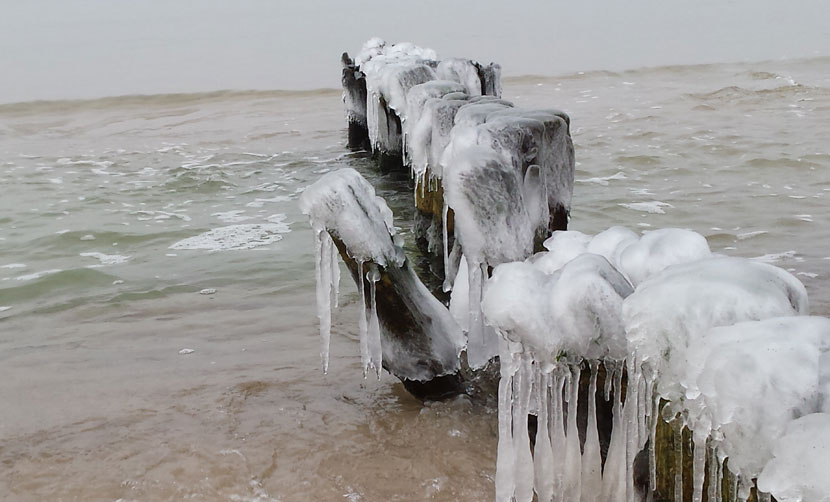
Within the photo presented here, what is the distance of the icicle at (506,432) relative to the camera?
8.25 ft

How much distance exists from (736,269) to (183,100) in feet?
53.6

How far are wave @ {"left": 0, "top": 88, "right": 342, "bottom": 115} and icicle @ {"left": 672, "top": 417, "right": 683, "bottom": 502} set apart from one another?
1565 cm

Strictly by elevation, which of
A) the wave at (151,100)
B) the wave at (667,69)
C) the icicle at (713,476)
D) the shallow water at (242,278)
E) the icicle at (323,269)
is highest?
the wave at (667,69)

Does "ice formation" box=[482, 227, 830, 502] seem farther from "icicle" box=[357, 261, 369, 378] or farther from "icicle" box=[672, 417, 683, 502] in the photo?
"icicle" box=[357, 261, 369, 378]

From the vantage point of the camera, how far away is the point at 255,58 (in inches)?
838

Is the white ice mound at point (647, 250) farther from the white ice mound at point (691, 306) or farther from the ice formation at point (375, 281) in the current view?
the ice formation at point (375, 281)

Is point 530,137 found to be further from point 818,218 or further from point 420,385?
point 818,218

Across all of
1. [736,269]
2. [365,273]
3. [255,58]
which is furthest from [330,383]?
[255,58]

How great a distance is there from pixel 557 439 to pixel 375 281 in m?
1.10

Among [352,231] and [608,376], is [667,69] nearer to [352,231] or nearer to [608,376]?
[352,231]

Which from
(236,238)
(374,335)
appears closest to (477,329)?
(374,335)

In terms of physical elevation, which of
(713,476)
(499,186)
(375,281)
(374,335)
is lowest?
(374,335)

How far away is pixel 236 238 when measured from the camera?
7352 millimetres

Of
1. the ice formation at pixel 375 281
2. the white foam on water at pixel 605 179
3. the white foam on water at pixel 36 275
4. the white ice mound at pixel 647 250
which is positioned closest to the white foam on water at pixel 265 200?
the white foam on water at pixel 36 275
